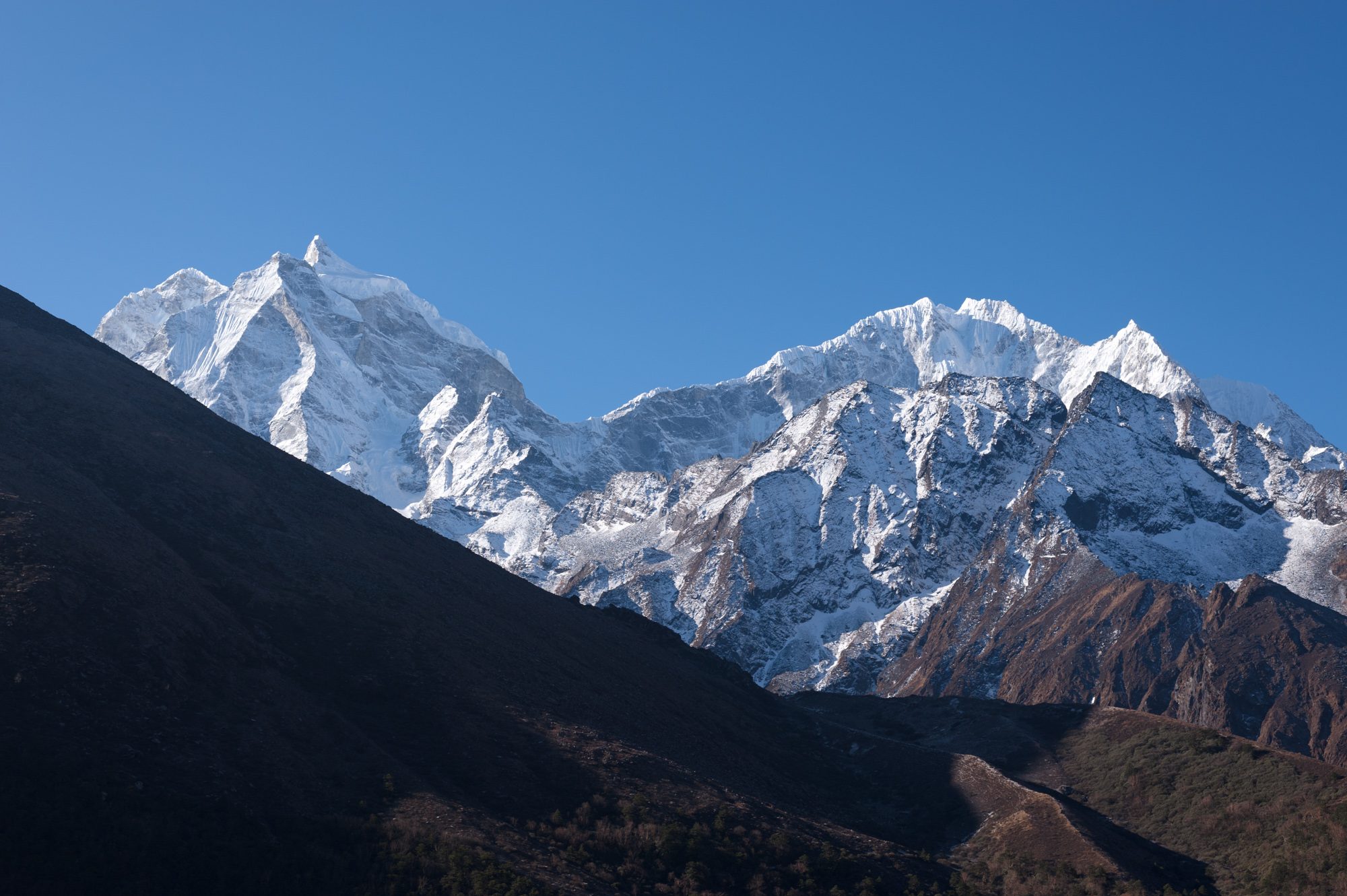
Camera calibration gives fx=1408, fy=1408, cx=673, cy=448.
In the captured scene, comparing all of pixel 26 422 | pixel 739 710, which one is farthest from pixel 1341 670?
pixel 26 422

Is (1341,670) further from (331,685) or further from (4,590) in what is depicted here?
(4,590)

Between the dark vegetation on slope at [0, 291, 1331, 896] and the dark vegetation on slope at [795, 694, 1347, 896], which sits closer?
the dark vegetation on slope at [0, 291, 1331, 896]

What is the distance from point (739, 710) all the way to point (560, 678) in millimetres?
24573

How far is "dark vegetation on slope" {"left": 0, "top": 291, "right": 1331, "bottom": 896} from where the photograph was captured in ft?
198

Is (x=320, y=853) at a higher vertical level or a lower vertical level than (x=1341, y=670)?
lower

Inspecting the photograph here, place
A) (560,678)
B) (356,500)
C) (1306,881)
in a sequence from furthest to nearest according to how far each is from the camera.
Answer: (356,500) < (560,678) < (1306,881)

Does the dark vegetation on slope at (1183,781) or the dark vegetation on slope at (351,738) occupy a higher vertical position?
the dark vegetation on slope at (1183,781)

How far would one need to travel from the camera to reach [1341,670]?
7741 inches

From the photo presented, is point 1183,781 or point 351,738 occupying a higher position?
point 1183,781

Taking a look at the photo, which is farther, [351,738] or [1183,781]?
[1183,781]

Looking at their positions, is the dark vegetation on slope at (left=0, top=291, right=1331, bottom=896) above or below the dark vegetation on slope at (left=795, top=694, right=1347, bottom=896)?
below

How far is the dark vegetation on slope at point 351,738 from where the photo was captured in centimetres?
6031

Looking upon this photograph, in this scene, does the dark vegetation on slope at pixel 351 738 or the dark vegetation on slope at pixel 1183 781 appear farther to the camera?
the dark vegetation on slope at pixel 1183 781

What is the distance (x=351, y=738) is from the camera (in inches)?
2918
